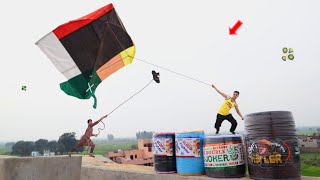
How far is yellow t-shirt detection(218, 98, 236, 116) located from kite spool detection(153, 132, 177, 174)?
1.80 meters

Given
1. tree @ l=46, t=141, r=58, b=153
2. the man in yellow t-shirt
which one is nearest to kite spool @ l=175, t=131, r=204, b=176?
the man in yellow t-shirt

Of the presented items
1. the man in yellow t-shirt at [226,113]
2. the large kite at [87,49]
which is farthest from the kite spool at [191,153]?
the large kite at [87,49]

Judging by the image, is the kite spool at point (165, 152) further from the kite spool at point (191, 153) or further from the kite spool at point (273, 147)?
the kite spool at point (273, 147)

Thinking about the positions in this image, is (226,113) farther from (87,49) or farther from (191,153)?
(87,49)

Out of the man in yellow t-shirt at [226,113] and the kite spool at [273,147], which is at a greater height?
the man in yellow t-shirt at [226,113]

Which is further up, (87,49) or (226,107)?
(87,49)

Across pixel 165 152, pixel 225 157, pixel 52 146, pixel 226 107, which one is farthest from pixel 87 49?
pixel 52 146

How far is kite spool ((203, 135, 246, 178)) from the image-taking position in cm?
342

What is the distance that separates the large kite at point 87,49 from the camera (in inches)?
320

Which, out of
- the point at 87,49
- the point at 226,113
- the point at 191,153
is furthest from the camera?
the point at 87,49

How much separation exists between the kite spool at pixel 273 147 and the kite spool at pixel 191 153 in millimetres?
667

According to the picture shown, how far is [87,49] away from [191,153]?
18.3 feet

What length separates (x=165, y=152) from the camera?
13.4 feet

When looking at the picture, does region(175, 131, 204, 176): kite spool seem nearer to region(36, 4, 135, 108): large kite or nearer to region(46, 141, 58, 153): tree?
region(36, 4, 135, 108): large kite
